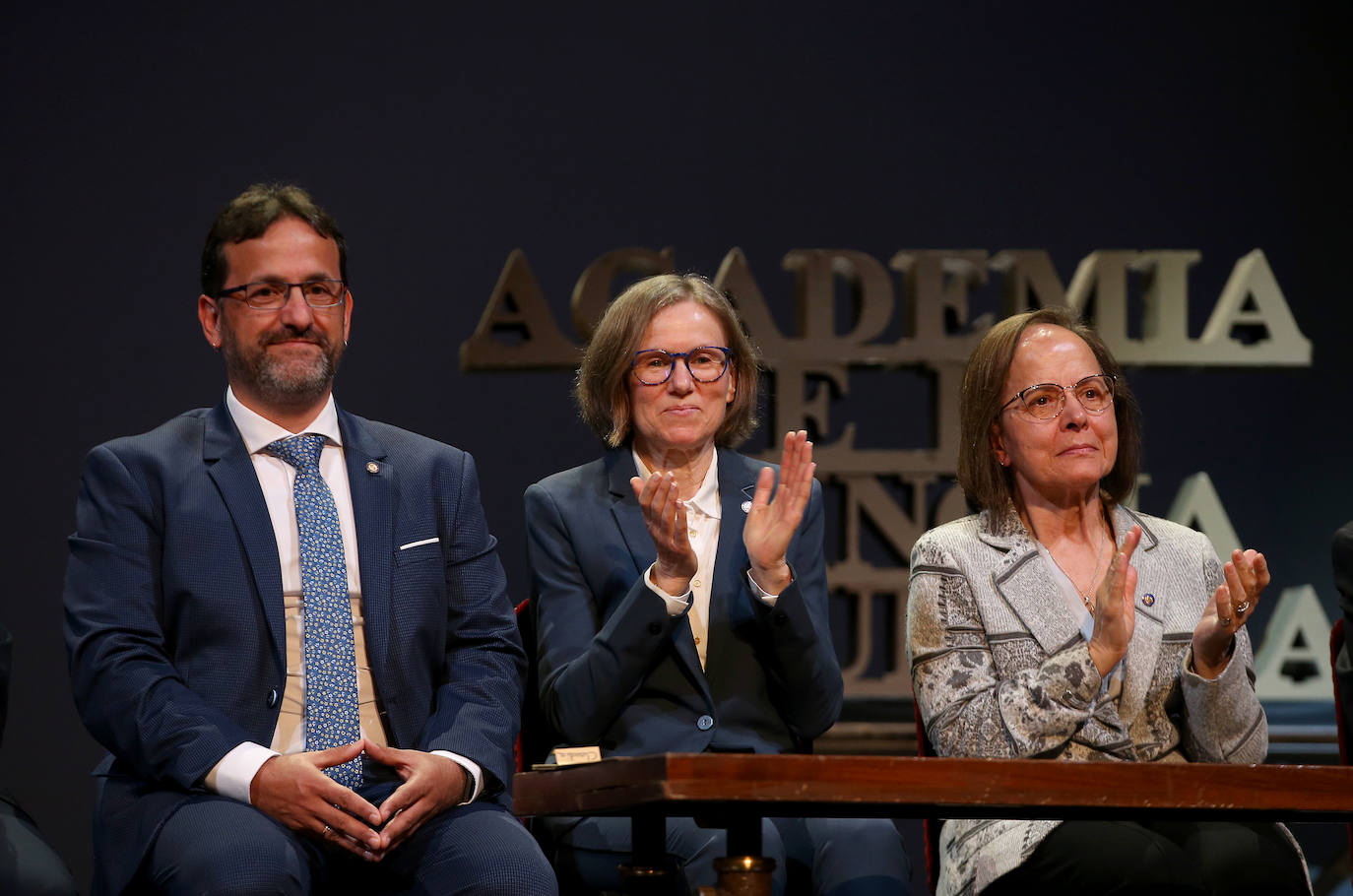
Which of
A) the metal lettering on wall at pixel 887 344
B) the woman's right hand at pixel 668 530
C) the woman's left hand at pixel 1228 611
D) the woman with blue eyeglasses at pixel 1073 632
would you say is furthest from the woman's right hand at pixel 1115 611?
the metal lettering on wall at pixel 887 344

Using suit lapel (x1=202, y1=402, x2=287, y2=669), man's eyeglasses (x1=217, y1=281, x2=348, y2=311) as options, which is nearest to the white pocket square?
suit lapel (x1=202, y1=402, x2=287, y2=669)

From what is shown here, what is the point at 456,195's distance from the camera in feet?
14.2

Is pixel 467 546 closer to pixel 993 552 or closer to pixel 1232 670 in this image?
pixel 993 552

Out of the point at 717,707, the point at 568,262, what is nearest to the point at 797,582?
the point at 717,707

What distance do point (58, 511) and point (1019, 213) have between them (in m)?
2.89

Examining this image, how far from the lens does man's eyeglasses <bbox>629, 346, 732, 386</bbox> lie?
2.87m

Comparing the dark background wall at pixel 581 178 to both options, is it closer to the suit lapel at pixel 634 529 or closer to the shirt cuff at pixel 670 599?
the suit lapel at pixel 634 529

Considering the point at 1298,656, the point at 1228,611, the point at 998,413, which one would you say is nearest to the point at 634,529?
the point at 998,413

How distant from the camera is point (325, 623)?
252 centimetres

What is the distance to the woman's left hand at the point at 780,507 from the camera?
2547 millimetres

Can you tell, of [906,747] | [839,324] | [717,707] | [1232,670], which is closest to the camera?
[1232,670]

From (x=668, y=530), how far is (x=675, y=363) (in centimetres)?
49

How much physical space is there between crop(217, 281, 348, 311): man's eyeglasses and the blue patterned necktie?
25 cm

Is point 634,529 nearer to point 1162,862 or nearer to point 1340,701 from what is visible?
point 1162,862
